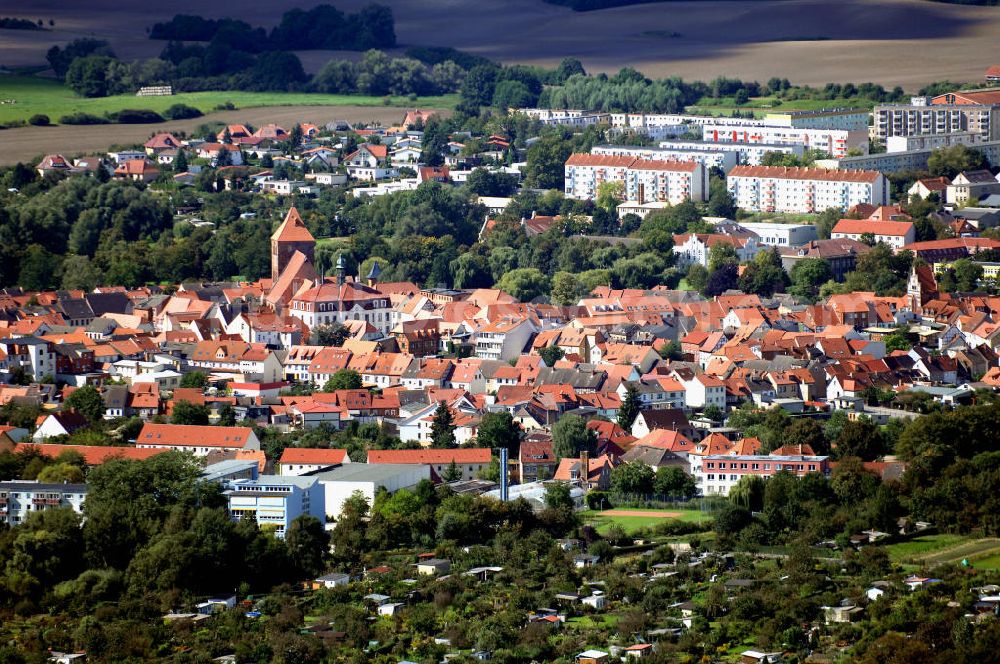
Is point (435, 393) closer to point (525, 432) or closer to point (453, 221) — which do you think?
point (525, 432)

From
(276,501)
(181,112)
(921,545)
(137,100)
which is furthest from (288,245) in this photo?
(137,100)

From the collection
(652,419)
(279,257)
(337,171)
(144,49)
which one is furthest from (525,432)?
(144,49)

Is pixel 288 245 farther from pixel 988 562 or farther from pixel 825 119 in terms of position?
pixel 988 562

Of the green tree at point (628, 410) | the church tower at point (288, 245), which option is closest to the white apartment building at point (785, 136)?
the church tower at point (288, 245)

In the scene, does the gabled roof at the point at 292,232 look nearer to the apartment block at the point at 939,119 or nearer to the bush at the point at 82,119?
the apartment block at the point at 939,119

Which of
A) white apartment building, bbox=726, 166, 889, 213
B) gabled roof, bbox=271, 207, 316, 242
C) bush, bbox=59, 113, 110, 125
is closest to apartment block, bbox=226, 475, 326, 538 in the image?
gabled roof, bbox=271, 207, 316, 242

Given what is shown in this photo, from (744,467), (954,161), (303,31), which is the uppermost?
(303,31)

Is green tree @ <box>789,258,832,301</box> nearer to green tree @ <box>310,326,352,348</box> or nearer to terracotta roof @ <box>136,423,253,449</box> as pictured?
green tree @ <box>310,326,352,348</box>
